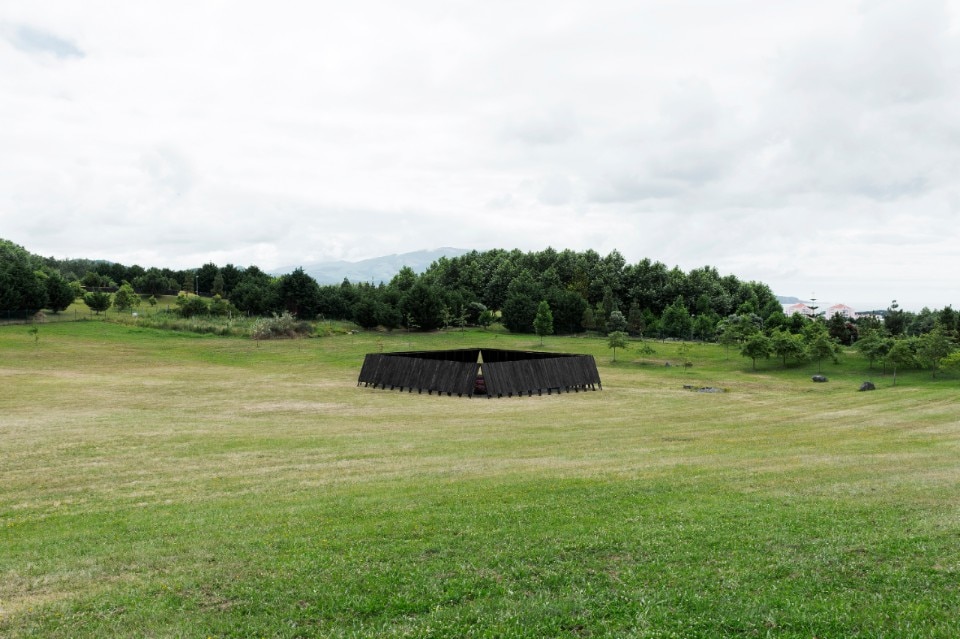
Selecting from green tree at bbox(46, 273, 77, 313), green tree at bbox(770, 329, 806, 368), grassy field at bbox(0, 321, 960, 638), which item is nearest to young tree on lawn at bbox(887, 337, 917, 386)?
green tree at bbox(770, 329, 806, 368)

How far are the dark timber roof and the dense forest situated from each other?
5007 cm

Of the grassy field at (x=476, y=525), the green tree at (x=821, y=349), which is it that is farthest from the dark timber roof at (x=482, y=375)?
the green tree at (x=821, y=349)

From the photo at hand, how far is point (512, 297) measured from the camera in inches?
Result: 4439

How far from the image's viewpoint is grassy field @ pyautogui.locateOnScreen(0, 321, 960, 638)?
10086 millimetres

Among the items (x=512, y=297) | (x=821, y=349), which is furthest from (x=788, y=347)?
(x=512, y=297)

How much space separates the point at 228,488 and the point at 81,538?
5.33 m

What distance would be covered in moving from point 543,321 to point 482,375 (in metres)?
53.0

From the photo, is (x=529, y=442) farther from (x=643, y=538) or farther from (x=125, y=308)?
(x=125, y=308)

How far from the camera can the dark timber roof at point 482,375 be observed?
49500 mm

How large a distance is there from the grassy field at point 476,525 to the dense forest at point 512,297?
7033 cm

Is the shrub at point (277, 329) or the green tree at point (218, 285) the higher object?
the green tree at point (218, 285)

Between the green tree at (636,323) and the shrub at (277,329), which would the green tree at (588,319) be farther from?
the shrub at (277,329)

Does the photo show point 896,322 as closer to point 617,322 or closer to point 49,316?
point 617,322

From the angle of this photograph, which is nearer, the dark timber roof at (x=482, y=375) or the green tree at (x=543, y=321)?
the dark timber roof at (x=482, y=375)
